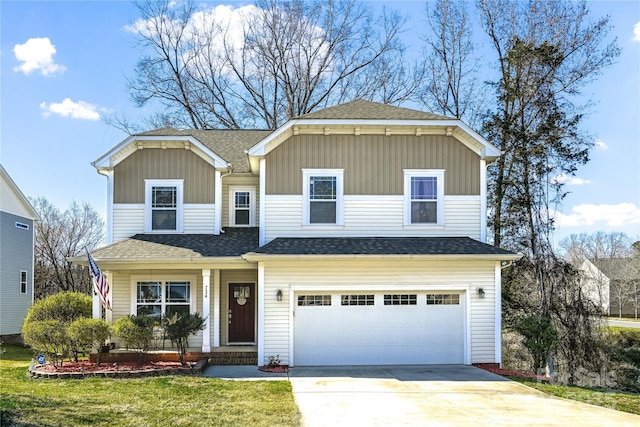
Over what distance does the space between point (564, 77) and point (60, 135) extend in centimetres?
1834

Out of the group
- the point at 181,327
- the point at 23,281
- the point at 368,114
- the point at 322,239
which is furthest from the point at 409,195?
the point at 23,281

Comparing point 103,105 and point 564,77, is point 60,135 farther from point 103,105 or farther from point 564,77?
point 564,77

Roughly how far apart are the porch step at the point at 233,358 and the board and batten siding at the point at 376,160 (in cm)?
439

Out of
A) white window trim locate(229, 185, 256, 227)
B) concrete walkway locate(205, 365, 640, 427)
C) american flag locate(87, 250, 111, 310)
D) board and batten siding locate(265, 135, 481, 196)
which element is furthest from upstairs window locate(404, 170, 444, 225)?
american flag locate(87, 250, 111, 310)

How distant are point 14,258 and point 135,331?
13.7 m

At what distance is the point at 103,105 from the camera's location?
88.5 ft

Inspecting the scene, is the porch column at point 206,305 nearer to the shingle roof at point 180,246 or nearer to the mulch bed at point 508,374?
the shingle roof at point 180,246

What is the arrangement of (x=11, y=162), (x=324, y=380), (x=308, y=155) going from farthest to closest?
(x=11, y=162), (x=308, y=155), (x=324, y=380)

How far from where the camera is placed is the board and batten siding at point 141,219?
52.1ft

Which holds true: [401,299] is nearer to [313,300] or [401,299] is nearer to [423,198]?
[313,300]

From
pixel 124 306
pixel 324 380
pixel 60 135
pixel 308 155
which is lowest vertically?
pixel 324 380

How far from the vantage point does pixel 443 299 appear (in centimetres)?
1441

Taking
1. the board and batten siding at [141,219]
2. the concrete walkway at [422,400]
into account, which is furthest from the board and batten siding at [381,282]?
the board and batten siding at [141,219]

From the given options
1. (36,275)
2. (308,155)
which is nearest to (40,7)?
(308,155)
